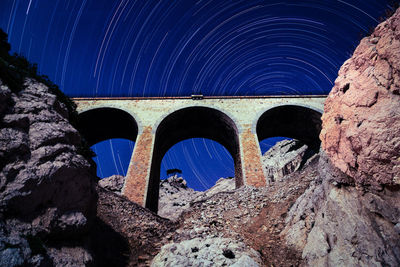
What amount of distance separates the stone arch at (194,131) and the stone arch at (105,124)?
253 centimetres

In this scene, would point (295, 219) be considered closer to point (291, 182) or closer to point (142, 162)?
point (291, 182)

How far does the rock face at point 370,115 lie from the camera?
410cm

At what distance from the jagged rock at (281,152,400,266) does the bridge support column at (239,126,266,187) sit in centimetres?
676

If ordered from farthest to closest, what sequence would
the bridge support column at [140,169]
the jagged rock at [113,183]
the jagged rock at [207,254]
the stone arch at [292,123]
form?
the jagged rock at [113,183] < the stone arch at [292,123] < the bridge support column at [140,169] < the jagged rock at [207,254]

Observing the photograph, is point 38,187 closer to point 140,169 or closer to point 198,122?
point 140,169

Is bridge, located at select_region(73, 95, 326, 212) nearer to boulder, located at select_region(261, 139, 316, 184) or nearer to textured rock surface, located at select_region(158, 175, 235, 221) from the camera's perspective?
boulder, located at select_region(261, 139, 316, 184)

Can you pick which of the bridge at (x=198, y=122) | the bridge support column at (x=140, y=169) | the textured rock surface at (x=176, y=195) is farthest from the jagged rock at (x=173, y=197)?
the bridge support column at (x=140, y=169)

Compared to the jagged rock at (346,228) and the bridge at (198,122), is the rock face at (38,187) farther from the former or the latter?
the bridge at (198,122)

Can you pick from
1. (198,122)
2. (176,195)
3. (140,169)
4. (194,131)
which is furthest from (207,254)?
(176,195)

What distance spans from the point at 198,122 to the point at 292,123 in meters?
8.51

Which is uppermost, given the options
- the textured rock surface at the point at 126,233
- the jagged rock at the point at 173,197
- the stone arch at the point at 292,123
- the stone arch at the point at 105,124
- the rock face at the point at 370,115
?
the stone arch at the point at 105,124

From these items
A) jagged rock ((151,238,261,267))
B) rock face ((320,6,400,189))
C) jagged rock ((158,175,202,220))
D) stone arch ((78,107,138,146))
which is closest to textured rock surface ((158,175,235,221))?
jagged rock ((158,175,202,220))

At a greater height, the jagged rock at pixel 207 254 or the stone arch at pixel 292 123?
the stone arch at pixel 292 123

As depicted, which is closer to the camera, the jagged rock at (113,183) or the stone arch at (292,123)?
the stone arch at (292,123)
